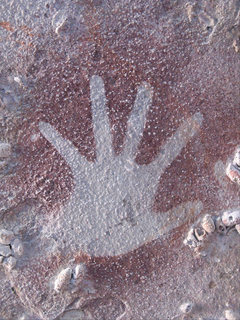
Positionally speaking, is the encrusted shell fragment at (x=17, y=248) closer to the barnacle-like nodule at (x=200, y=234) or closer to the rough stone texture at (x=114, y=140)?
the rough stone texture at (x=114, y=140)

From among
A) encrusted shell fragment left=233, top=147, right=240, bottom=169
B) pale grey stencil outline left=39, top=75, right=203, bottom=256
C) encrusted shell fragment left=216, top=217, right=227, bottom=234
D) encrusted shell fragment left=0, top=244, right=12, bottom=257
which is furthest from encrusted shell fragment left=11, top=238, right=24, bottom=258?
encrusted shell fragment left=233, top=147, right=240, bottom=169

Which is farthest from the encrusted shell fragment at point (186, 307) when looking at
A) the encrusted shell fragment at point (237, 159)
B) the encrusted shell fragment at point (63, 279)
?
the encrusted shell fragment at point (237, 159)

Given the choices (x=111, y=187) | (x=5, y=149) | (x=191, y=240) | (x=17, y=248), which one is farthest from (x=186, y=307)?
(x=5, y=149)

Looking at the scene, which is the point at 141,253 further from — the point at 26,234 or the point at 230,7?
the point at 230,7

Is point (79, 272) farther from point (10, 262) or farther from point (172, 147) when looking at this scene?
point (172, 147)

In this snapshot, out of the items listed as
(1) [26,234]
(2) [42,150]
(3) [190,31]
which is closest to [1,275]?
(1) [26,234]
